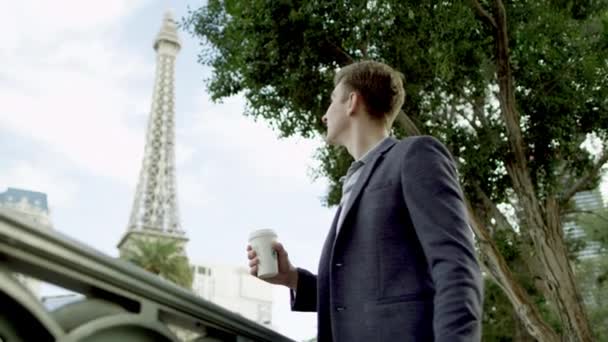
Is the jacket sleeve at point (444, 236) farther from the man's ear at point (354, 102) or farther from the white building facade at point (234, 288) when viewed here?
the white building facade at point (234, 288)

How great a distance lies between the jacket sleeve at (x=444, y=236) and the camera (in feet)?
5.30

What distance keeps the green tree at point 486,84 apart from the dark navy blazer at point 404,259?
7352mm

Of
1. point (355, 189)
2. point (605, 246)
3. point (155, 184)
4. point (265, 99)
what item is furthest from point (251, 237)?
point (155, 184)

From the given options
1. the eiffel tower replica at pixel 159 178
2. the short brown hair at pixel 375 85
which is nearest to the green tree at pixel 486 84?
the short brown hair at pixel 375 85

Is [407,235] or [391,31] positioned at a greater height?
[391,31]

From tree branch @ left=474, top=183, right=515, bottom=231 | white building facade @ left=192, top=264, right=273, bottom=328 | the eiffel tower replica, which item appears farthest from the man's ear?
white building facade @ left=192, top=264, right=273, bottom=328

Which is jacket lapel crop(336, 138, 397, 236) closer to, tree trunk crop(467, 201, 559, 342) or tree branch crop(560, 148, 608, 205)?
tree trunk crop(467, 201, 559, 342)

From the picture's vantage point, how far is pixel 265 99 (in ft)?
35.4

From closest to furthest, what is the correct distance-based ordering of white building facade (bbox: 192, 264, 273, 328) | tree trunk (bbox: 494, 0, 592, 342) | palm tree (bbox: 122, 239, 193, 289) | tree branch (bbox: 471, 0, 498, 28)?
tree trunk (bbox: 494, 0, 592, 342) < tree branch (bbox: 471, 0, 498, 28) < palm tree (bbox: 122, 239, 193, 289) < white building facade (bbox: 192, 264, 273, 328)

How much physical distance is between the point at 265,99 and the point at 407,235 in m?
9.06

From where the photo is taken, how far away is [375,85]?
232 centimetres

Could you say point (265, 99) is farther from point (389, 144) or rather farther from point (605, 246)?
point (605, 246)

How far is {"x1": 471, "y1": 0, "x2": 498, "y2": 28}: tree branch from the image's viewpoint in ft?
30.2

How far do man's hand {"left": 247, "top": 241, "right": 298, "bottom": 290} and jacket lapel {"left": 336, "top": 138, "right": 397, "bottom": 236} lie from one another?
0.90 ft
